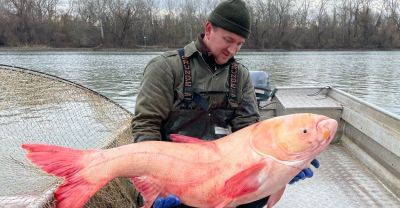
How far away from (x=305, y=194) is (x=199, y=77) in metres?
2.38

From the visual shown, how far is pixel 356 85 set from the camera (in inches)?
885

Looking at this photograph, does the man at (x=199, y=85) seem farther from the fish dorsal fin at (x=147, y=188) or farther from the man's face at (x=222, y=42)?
the fish dorsal fin at (x=147, y=188)

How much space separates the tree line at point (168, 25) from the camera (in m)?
62.8

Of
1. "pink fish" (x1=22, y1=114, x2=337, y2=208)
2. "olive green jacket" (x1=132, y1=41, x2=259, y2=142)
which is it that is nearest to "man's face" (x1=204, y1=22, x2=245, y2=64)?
"olive green jacket" (x1=132, y1=41, x2=259, y2=142)

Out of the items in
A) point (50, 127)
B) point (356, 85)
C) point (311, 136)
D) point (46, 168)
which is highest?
point (311, 136)

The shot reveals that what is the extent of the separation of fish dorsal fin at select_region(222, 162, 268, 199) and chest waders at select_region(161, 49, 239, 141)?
0.84 meters

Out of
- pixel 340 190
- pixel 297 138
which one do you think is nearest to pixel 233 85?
pixel 297 138

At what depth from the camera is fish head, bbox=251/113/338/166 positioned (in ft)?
7.16

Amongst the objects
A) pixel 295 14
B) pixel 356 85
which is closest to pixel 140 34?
pixel 295 14

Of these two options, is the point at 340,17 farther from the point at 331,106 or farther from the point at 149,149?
the point at 149,149

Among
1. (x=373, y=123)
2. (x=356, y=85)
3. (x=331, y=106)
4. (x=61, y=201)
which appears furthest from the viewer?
(x=356, y=85)

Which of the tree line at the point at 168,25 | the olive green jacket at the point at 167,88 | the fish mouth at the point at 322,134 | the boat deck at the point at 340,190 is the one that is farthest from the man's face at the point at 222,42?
the tree line at the point at 168,25

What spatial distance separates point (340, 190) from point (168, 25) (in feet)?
219

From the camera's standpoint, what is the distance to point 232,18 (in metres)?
2.84
